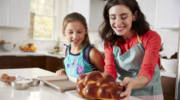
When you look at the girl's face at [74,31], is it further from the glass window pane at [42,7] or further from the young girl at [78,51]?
→ the glass window pane at [42,7]

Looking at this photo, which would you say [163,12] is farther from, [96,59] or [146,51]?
[146,51]

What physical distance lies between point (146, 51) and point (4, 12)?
3.40 metres

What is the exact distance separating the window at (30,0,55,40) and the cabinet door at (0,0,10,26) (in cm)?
78

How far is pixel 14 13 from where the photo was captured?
392 centimetres

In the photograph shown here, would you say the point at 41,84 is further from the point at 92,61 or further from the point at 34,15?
the point at 34,15

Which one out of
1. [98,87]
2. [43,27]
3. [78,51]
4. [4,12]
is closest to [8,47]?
[4,12]

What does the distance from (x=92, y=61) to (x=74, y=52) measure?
0.64 ft

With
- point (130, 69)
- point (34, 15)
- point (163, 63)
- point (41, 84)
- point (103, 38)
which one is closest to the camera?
point (41, 84)

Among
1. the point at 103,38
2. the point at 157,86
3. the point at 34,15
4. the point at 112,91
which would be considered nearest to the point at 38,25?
the point at 34,15

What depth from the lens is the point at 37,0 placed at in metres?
4.64

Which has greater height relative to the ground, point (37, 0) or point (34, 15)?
point (37, 0)

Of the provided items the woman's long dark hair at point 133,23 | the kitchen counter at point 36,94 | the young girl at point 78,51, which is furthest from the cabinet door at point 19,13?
the kitchen counter at point 36,94

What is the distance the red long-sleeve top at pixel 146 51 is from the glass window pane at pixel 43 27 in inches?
144

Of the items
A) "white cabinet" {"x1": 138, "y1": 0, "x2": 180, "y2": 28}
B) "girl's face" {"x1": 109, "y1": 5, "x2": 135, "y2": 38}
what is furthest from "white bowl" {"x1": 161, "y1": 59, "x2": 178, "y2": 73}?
"girl's face" {"x1": 109, "y1": 5, "x2": 135, "y2": 38}
